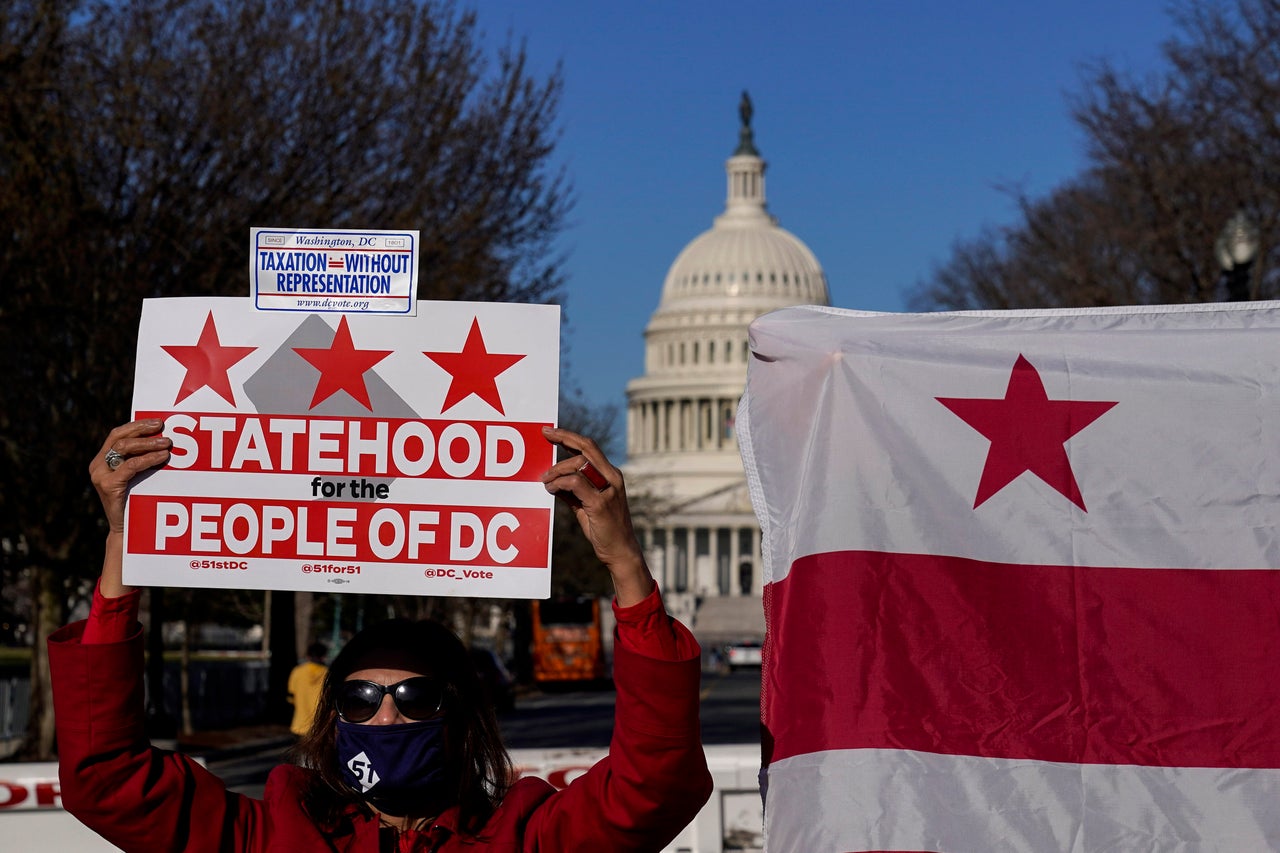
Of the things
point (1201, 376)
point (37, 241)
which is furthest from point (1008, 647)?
point (37, 241)

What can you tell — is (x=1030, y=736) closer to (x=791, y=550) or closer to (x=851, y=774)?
(x=851, y=774)

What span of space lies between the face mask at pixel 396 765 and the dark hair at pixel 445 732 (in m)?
0.04

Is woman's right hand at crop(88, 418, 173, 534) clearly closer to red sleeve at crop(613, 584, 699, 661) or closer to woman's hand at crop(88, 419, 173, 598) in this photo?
woman's hand at crop(88, 419, 173, 598)

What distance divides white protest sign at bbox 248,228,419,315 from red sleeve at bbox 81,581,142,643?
2.45ft

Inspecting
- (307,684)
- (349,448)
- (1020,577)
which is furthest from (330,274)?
(307,684)

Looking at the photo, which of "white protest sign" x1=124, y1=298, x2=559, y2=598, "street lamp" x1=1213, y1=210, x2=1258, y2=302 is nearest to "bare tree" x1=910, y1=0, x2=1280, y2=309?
"street lamp" x1=1213, y1=210, x2=1258, y2=302

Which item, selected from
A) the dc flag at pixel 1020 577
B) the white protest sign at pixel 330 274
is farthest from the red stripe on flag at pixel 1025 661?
the white protest sign at pixel 330 274

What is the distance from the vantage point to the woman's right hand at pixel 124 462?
12.4 ft

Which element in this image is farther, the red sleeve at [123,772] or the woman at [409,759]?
the red sleeve at [123,772]

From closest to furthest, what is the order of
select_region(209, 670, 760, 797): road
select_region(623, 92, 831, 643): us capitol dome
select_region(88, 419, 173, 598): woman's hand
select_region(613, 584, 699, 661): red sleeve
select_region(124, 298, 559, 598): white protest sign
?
select_region(613, 584, 699, 661): red sleeve → select_region(88, 419, 173, 598): woman's hand → select_region(124, 298, 559, 598): white protest sign → select_region(209, 670, 760, 797): road → select_region(623, 92, 831, 643): us capitol dome

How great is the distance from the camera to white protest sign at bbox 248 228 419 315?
3975 millimetres

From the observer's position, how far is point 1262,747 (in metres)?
4.25

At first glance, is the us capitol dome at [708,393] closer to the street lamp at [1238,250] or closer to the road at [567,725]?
the road at [567,725]

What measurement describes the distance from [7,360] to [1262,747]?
742 inches
